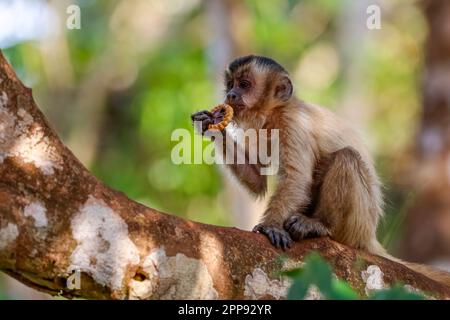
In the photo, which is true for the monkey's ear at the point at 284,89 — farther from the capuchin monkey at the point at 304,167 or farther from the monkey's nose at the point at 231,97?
the monkey's nose at the point at 231,97

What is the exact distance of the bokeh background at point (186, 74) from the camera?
54.0ft

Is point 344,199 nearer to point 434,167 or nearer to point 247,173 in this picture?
point 247,173

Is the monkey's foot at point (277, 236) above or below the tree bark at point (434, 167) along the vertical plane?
below

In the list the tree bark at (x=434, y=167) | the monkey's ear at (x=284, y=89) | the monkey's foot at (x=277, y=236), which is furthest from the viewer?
the tree bark at (x=434, y=167)

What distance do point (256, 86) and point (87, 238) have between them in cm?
359

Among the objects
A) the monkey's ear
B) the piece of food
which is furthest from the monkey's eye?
the piece of food

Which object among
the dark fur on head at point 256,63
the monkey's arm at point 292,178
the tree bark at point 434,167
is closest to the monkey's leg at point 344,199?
the monkey's arm at point 292,178

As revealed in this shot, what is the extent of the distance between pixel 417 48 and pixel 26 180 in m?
20.3

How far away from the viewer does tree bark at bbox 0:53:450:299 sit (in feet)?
15.1

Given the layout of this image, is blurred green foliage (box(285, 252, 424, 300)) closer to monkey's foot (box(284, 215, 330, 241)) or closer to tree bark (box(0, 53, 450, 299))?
tree bark (box(0, 53, 450, 299))
